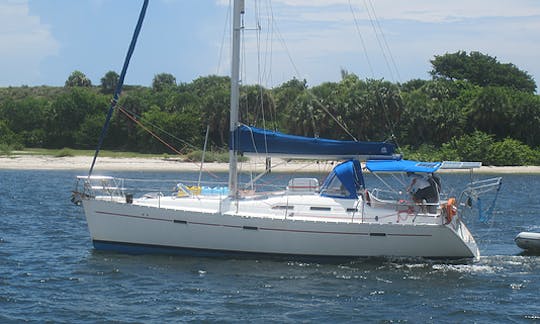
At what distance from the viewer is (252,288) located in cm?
1936

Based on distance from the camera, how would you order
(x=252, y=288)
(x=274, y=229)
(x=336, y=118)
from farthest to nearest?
(x=336, y=118), (x=274, y=229), (x=252, y=288)

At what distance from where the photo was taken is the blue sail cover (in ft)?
75.9

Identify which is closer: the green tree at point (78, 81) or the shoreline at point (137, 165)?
the shoreline at point (137, 165)

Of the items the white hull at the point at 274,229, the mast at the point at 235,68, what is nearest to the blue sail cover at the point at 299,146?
the mast at the point at 235,68

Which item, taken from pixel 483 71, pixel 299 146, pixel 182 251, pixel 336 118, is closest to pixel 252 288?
pixel 182 251

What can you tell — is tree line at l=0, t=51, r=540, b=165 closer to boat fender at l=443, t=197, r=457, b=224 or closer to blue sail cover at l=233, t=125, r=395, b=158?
blue sail cover at l=233, t=125, r=395, b=158

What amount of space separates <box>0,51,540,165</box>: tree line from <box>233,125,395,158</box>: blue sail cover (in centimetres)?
3227

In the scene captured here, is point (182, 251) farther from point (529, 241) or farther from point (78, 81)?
point (78, 81)

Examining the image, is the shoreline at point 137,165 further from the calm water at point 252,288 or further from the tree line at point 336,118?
the calm water at point 252,288

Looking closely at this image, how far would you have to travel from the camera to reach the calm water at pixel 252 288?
17.2m

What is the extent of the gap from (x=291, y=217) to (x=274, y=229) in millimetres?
650

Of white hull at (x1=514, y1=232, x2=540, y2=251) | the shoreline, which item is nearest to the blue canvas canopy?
white hull at (x1=514, y1=232, x2=540, y2=251)

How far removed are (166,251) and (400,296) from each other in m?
7.13

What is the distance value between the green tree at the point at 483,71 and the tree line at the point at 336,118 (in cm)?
56
